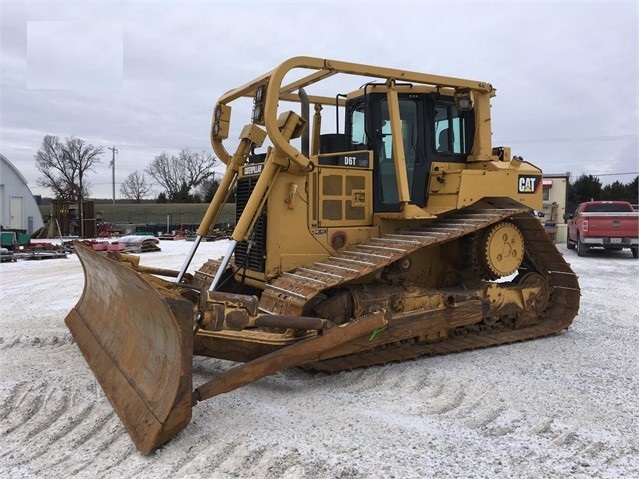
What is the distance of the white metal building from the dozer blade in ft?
66.9

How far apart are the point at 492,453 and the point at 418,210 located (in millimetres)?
2898

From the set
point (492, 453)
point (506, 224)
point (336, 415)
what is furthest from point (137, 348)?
point (506, 224)

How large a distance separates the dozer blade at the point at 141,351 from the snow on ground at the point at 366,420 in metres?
0.14

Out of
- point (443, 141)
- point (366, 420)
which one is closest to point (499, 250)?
point (443, 141)

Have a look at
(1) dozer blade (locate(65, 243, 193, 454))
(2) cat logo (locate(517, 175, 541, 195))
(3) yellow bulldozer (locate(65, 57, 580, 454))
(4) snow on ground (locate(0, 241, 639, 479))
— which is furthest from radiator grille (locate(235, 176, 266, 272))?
(2) cat logo (locate(517, 175, 541, 195))

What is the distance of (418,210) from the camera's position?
19.0 feet

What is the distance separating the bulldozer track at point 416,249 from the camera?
16.0 feet

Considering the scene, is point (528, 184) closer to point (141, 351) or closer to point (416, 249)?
point (416, 249)

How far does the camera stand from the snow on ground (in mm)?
3238

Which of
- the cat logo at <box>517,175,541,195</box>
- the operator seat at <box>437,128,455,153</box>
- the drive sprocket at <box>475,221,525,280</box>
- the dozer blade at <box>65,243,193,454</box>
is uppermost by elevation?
the operator seat at <box>437,128,455,153</box>

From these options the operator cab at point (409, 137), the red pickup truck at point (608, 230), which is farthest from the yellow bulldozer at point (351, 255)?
the red pickup truck at point (608, 230)

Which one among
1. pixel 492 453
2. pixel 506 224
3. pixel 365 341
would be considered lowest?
pixel 492 453

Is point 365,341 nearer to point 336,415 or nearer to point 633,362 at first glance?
point 336,415

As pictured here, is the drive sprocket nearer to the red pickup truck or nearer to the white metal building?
the red pickup truck
